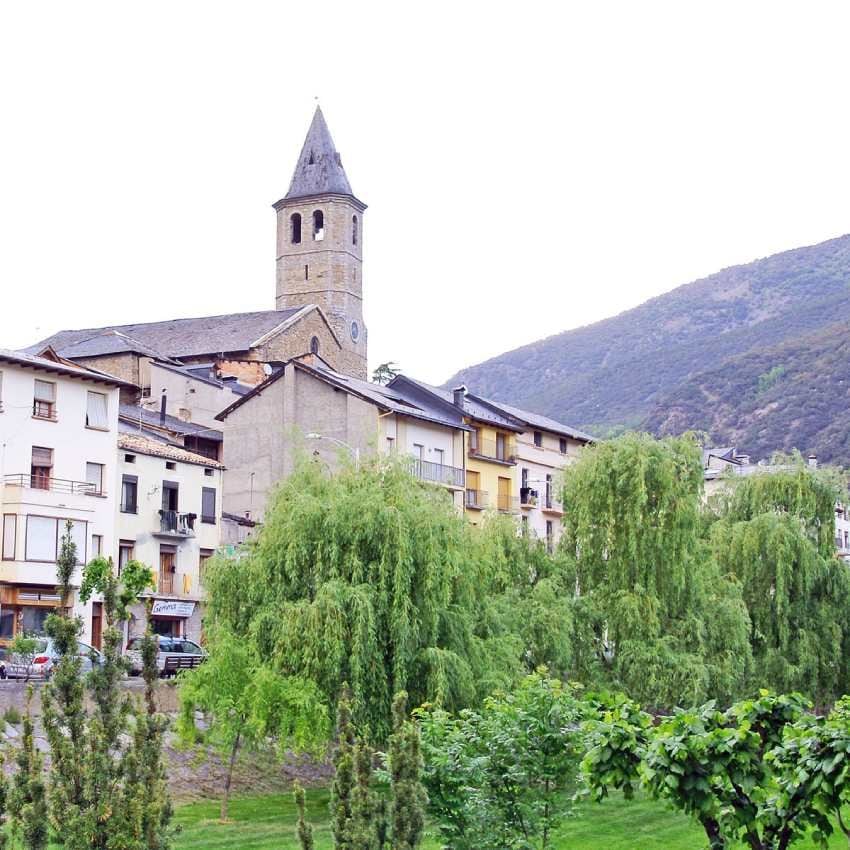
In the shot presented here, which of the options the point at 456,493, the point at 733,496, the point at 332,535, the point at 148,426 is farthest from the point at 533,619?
the point at 148,426

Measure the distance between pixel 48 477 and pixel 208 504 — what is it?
9.38m

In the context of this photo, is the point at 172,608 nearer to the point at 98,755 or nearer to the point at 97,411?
the point at 97,411

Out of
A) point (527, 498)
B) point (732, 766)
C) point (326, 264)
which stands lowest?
point (732, 766)

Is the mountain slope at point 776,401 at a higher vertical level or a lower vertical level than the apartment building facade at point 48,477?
higher

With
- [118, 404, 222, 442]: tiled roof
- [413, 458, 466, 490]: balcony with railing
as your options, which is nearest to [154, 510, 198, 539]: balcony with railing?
[118, 404, 222, 442]: tiled roof

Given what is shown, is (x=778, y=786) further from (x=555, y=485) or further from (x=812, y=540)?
(x=812, y=540)

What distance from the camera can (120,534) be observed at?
6147 centimetres

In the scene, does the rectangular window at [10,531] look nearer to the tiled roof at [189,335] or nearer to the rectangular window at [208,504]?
the rectangular window at [208,504]

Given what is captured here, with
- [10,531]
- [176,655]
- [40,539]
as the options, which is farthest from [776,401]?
[176,655]

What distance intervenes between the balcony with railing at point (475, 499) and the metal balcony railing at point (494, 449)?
1928 millimetres

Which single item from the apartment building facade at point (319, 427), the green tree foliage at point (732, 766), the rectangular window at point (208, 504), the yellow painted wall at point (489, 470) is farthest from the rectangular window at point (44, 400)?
the green tree foliage at point (732, 766)

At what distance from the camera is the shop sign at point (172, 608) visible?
62.1 metres

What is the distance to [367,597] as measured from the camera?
1363 inches

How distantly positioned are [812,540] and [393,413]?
21.4m
